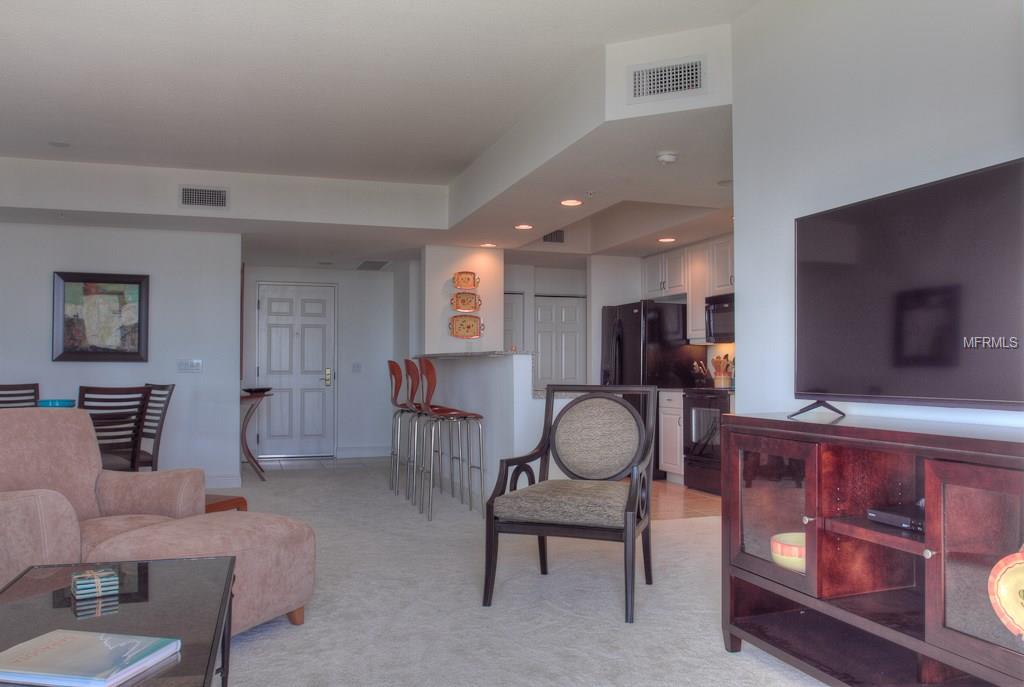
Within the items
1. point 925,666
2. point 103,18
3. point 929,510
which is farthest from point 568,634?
point 103,18

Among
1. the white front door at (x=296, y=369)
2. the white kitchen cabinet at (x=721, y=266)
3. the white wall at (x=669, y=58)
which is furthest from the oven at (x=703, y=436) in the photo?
the white front door at (x=296, y=369)

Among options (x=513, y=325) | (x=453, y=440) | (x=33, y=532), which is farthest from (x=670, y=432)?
(x=33, y=532)

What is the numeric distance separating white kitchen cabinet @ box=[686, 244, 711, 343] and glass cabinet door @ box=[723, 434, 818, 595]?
4308 mm

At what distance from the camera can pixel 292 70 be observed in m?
3.99

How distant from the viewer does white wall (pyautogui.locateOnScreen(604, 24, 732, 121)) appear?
11.6 feet

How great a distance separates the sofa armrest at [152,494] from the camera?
10.4 ft

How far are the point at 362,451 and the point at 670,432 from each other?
3.94m

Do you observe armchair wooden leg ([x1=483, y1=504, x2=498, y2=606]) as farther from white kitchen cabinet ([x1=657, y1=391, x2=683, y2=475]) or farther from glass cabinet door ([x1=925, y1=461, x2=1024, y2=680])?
white kitchen cabinet ([x1=657, y1=391, x2=683, y2=475])

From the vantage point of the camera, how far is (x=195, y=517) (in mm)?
2980

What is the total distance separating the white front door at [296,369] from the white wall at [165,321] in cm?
206

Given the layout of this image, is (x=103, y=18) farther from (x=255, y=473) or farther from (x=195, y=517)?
(x=255, y=473)

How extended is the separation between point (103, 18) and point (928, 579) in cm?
380

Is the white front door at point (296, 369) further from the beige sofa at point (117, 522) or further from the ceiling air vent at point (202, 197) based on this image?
the beige sofa at point (117, 522)

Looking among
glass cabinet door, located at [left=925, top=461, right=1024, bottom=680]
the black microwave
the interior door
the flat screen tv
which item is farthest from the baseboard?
glass cabinet door, located at [left=925, top=461, right=1024, bottom=680]
